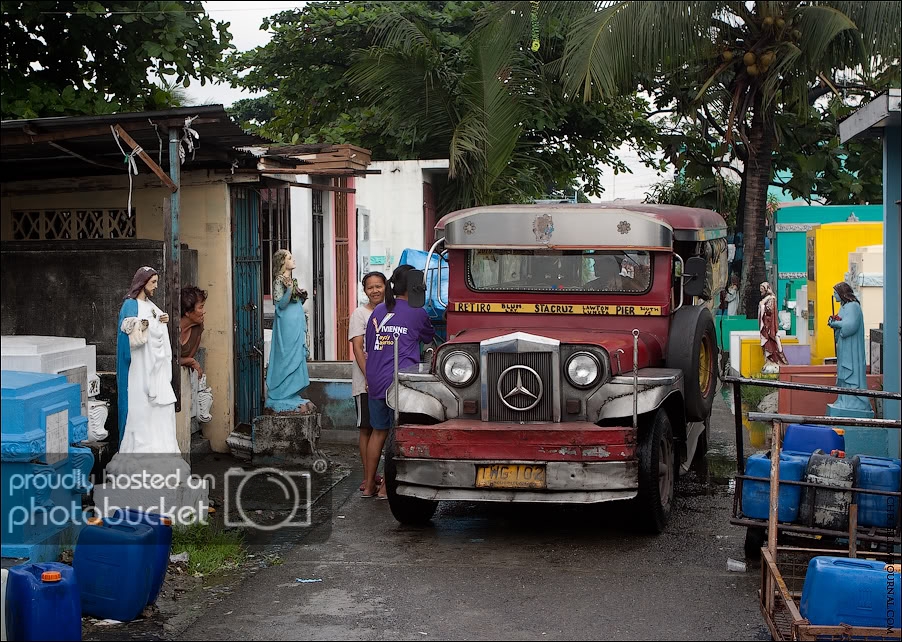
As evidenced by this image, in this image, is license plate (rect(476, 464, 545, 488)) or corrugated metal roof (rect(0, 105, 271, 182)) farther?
corrugated metal roof (rect(0, 105, 271, 182))

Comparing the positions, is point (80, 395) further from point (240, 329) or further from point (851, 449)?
point (851, 449)

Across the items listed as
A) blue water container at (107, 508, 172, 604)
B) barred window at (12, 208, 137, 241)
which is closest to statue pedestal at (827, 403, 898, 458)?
blue water container at (107, 508, 172, 604)

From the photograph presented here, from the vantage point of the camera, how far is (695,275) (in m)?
8.08

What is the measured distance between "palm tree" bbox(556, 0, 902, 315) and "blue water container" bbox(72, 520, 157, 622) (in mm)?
8827

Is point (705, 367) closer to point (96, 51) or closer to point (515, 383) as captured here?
point (515, 383)

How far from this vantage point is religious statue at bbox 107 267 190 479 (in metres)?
7.02

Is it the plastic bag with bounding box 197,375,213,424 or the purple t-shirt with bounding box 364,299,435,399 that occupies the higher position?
the purple t-shirt with bounding box 364,299,435,399

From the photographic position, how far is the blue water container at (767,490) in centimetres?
622

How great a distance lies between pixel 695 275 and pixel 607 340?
954mm

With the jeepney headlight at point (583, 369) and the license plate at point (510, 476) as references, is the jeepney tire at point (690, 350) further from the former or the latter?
the license plate at point (510, 476)

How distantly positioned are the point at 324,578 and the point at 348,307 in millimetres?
9891

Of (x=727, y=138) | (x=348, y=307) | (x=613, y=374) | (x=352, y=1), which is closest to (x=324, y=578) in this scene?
(x=613, y=374)

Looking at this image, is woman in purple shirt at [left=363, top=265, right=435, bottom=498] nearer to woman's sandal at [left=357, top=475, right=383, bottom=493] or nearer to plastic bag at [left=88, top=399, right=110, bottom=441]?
woman's sandal at [left=357, top=475, right=383, bottom=493]

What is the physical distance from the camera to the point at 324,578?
21.4 feet
